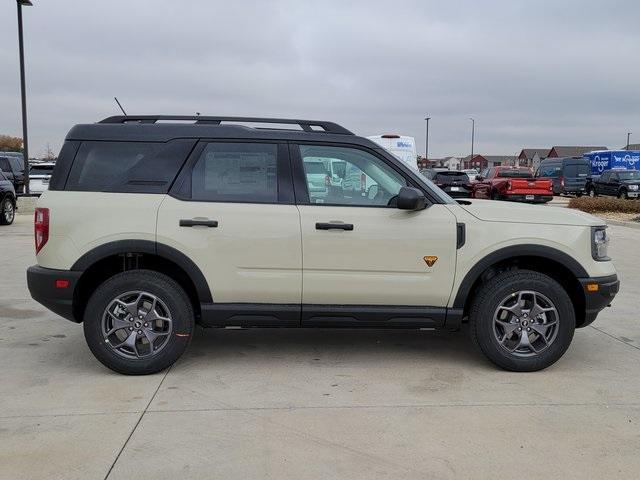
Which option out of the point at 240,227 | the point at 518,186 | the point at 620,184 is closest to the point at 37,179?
the point at 518,186

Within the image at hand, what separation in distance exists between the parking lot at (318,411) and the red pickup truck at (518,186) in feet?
55.2

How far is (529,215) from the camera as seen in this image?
4.66 m

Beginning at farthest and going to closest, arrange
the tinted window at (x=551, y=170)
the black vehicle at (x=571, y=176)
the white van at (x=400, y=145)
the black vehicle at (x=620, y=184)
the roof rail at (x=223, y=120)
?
the tinted window at (x=551, y=170) < the black vehicle at (x=571, y=176) < the black vehicle at (x=620, y=184) < the white van at (x=400, y=145) < the roof rail at (x=223, y=120)

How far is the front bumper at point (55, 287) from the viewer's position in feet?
14.6

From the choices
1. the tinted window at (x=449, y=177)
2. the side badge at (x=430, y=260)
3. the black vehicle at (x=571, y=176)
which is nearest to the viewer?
the side badge at (x=430, y=260)

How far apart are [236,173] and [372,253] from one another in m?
1.20

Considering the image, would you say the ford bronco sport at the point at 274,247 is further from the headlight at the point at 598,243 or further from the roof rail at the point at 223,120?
the roof rail at the point at 223,120

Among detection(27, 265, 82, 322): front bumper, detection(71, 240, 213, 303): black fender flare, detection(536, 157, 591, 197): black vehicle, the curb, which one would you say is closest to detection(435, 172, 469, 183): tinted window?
the curb

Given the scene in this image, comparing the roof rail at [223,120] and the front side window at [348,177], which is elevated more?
the roof rail at [223,120]

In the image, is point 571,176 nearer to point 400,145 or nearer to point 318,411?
point 400,145

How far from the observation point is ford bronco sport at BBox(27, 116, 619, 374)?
446cm

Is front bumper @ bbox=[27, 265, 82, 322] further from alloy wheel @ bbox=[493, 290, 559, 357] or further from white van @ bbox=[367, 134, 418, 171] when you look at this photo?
white van @ bbox=[367, 134, 418, 171]

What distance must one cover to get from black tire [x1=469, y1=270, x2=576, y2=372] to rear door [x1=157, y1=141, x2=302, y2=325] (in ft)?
4.56

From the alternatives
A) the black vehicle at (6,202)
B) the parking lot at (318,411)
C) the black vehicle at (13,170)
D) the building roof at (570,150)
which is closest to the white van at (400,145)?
the black vehicle at (6,202)
